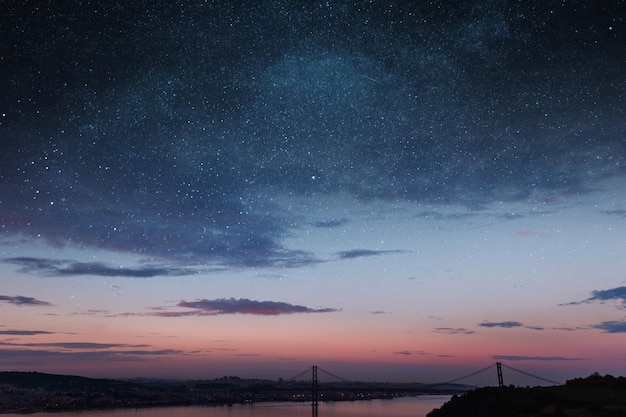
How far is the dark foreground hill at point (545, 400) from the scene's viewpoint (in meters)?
27.1

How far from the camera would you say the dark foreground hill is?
2711 centimetres

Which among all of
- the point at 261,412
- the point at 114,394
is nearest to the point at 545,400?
the point at 261,412

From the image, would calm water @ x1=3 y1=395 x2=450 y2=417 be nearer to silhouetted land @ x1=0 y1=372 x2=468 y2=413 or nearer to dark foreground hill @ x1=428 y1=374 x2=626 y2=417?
silhouetted land @ x1=0 y1=372 x2=468 y2=413

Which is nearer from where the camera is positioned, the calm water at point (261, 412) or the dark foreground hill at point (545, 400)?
the dark foreground hill at point (545, 400)

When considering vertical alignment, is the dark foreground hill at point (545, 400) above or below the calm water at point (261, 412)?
above

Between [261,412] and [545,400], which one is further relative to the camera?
[261,412]

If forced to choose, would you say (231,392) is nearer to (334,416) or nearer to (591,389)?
(334,416)

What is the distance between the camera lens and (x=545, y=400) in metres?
30.8

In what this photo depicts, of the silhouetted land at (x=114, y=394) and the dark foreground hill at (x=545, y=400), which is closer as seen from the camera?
the dark foreground hill at (x=545, y=400)

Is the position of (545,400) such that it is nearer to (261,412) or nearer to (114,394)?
(261,412)

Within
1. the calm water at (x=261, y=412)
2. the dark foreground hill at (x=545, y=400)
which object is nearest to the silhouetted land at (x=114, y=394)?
the calm water at (x=261, y=412)

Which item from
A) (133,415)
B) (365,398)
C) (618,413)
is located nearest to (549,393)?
(618,413)

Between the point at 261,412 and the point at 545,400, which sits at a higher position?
the point at 545,400

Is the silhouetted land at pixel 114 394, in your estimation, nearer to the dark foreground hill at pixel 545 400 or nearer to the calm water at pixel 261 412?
the calm water at pixel 261 412
